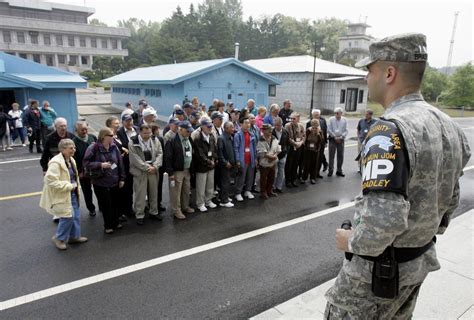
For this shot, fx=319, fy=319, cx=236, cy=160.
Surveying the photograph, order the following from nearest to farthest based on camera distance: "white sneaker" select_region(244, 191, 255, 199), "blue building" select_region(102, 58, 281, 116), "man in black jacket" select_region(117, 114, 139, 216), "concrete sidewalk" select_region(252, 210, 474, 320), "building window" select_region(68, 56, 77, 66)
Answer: "concrete sidewalk" select_region(252, 210, 474, 320)
"man in black jacket" select_region(117, 114, 139, 216)
"white sneaker" select_region(244, 191, 255, 199)
"blue building" select_region(102, 58, 281, 116)
"building window" select_region(68, 56, 77, 66)

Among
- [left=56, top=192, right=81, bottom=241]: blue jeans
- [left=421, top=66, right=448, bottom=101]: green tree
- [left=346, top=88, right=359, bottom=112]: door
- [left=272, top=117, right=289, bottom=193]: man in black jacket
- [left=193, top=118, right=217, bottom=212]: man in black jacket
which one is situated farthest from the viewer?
[left=421, top=66, right=448, bottom=101]: green tree

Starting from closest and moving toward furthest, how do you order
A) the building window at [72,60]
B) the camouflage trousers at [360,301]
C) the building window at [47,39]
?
the camouflage trousers at [360,301]
the building window at [47,39]
the building window at [72,60]

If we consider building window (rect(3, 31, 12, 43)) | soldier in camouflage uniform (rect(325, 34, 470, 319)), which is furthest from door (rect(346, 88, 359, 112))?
building window (rect(3, 31, 12, 43))

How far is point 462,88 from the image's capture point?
41.6 m

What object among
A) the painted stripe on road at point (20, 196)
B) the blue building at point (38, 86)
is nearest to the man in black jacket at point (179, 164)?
the painted stripe on road at point (20, 196)

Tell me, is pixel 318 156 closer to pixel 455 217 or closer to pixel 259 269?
pixel 455 217

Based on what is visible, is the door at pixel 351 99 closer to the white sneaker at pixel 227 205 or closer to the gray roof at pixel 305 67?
the gray roof at pixel 305 67

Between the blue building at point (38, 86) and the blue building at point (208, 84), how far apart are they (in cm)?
486

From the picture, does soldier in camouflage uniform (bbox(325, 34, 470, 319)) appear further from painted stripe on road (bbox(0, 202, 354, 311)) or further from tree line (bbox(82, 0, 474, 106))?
tree line (bbox(82, 0, 474, 106))

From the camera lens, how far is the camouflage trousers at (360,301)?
1.77m

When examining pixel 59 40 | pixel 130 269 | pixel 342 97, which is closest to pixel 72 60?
pixel 59 40

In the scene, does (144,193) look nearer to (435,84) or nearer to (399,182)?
(399,182)

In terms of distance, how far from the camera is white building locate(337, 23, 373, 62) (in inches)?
3093

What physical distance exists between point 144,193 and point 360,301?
4785 mm
